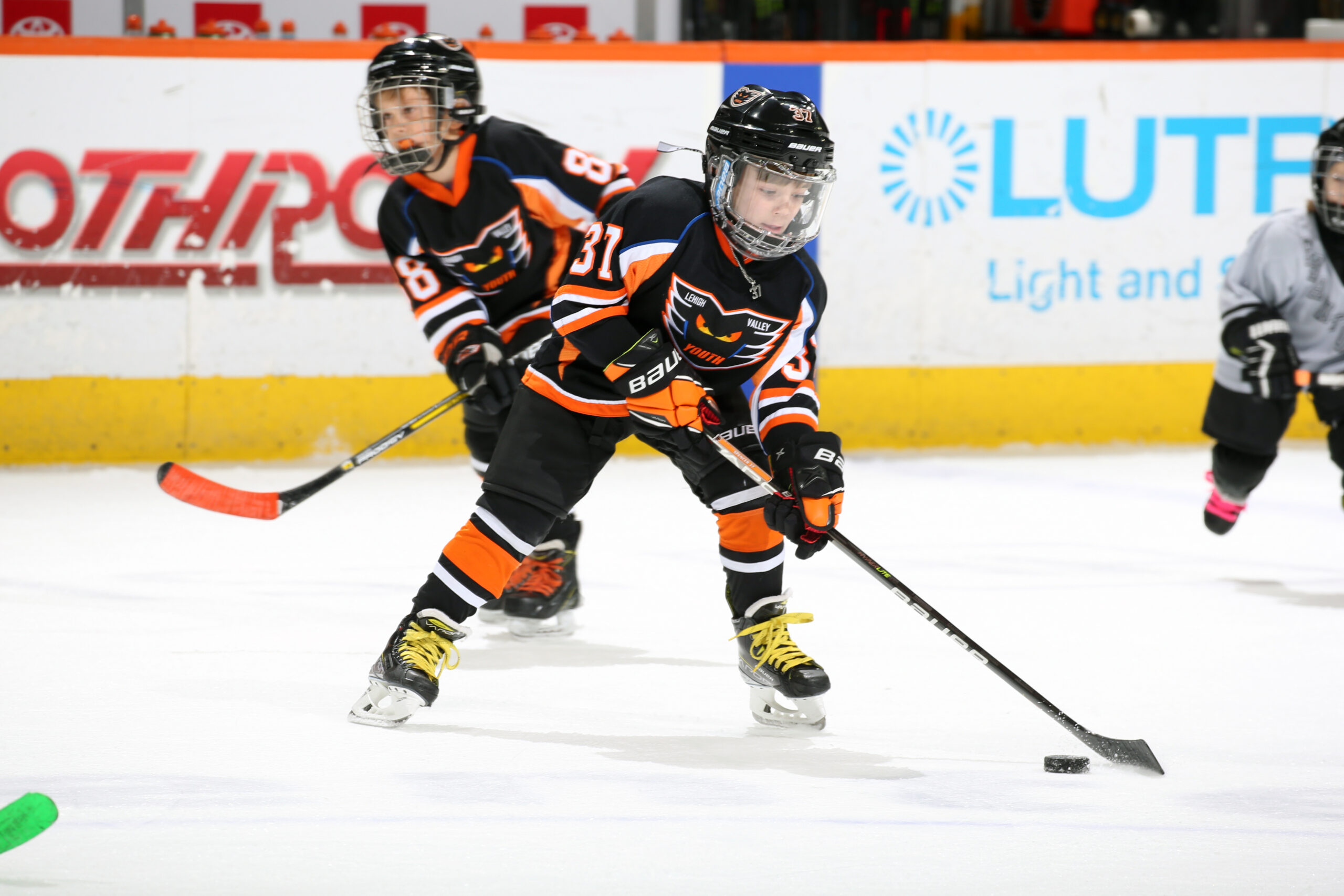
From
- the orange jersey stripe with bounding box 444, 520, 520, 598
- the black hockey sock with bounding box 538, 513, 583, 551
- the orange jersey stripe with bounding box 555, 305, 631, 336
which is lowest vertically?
the black hockey sock with bounding box 538, 513, 583, 551

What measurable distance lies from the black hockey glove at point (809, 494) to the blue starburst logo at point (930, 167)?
3060 millimetres

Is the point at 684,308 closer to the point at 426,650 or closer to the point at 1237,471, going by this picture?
the point at 426,650

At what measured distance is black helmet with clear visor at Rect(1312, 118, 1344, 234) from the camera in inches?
127

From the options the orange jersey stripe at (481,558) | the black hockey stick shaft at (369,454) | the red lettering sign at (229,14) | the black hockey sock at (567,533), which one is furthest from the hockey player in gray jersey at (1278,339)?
the red lettering sign at (229,14)

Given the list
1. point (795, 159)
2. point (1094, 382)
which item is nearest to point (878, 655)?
point (795, 159)

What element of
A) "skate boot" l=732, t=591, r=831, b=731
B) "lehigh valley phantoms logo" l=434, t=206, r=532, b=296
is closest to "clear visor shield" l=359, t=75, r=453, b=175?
"lehigh valley phantoms logo" l=434, t=206, r=532, b=296

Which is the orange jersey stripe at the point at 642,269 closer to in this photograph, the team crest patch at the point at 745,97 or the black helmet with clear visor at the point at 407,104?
the team crest patch at the point at 745,97

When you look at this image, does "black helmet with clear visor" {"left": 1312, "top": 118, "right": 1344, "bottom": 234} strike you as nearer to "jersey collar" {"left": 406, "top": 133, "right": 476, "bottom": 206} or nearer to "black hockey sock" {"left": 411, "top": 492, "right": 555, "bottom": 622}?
"jersey collar" {"left": 406, "top": 133, "right": 476, "bottom": 206}

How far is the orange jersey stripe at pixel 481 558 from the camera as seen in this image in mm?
2332

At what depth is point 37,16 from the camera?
20.7ft

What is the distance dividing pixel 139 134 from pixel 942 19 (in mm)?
3555

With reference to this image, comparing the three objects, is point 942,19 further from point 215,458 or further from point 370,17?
point 215,458

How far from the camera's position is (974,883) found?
5.66ft

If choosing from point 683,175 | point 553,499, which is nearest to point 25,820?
point 553,499
